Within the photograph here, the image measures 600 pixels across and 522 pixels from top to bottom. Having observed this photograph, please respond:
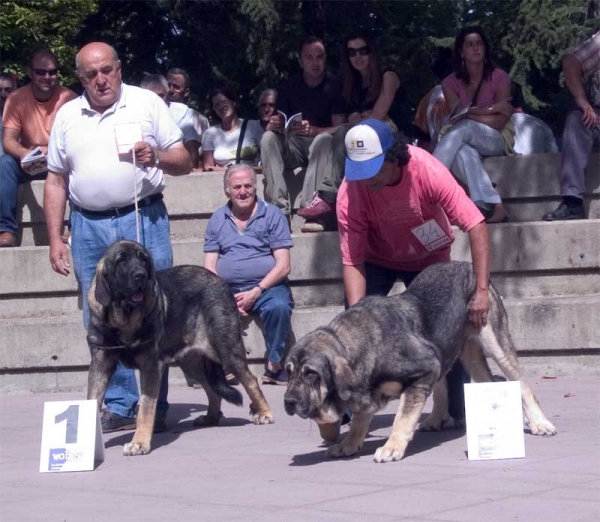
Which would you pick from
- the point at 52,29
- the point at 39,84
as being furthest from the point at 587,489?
the point at 52,29

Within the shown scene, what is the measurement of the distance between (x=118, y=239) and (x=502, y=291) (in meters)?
4.07

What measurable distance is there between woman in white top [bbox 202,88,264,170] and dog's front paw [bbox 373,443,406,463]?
6.20 metres

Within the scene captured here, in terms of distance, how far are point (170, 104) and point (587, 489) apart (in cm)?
829

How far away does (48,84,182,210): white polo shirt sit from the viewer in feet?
23.9

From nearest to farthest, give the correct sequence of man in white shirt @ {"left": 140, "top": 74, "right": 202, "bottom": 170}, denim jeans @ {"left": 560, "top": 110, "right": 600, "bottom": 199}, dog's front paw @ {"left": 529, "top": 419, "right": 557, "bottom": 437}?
dog's front paw @ {"left": 529, "top": 419, "right": 557, "bottom": 437}
denim jeans @ {"left": 560, "top": 110, "right": 600, "bottom": 199}
man in white shirt @ {"left": 140, "top": 74, "right": 202, "bottom": 170}

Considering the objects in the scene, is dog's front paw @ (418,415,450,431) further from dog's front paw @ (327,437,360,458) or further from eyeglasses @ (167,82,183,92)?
eyeglasses @ (167,82,183,92)

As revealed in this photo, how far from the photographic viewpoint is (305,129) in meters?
10.7

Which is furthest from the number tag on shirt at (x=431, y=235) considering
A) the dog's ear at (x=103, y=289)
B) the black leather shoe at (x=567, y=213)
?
the black leather shoe at (x=567, y=213)

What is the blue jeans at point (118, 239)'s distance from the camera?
7.42 m

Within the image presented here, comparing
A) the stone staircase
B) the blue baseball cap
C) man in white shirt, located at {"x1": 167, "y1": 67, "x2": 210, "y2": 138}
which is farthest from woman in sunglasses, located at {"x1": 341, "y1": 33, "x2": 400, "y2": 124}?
the blue baseball cap

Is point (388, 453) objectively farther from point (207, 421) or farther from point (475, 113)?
point (475, 113)

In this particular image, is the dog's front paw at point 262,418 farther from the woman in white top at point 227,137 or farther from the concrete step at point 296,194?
the woman in white top at point 227,137

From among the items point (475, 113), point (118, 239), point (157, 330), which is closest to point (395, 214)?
point (157, 330)

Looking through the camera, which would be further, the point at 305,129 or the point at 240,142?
the point at 240,142
